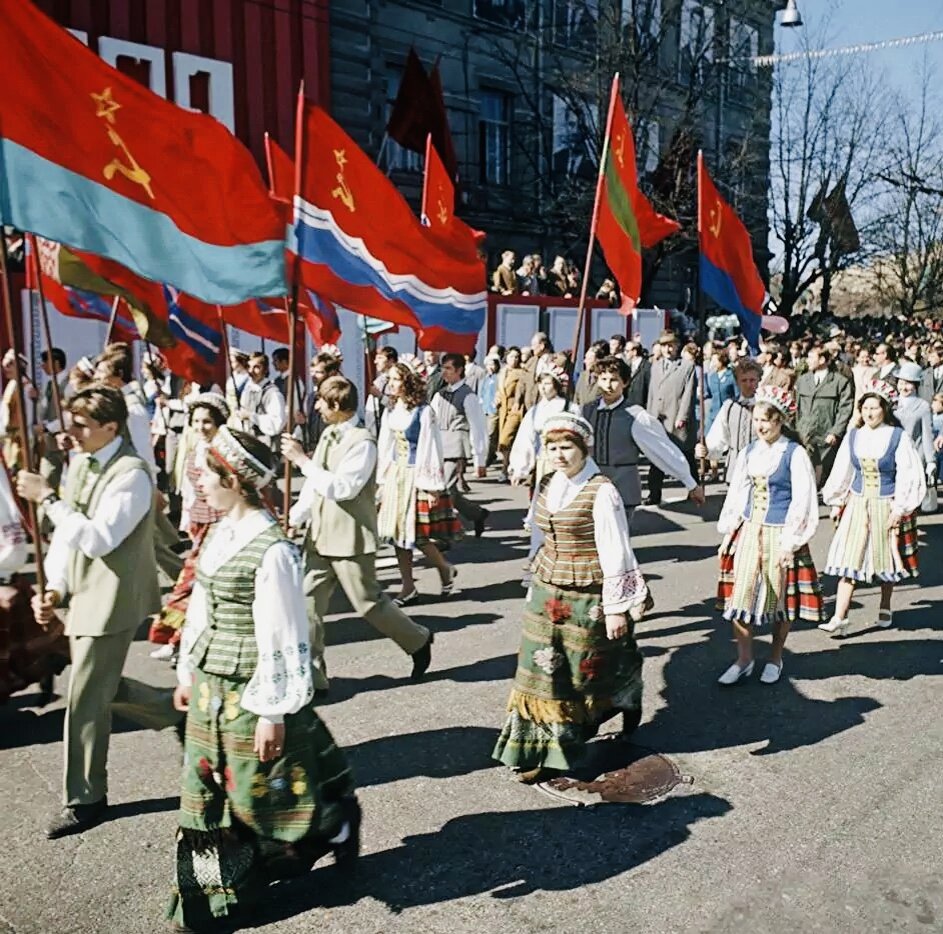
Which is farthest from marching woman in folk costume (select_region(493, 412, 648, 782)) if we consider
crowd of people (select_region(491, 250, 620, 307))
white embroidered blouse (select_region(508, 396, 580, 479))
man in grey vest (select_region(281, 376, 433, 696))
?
crowd of people (select_region(491, 250, 620, 307))

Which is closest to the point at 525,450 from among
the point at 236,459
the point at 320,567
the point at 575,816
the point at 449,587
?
the point at 449,587

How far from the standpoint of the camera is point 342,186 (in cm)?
605

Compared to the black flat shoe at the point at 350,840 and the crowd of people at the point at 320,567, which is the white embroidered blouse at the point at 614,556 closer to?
the crowd of people at the point at 320,567

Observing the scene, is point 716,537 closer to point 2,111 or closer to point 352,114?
point 2,111

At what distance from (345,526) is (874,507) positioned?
12.2 feet

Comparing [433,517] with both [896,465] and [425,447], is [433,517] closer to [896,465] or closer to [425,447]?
[425,447]

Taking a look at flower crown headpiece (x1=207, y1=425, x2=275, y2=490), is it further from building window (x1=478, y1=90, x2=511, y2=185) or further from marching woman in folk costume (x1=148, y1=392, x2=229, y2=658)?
building window (x1=478, y1=90, x2=511, y2=185)

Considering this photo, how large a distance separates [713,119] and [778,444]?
29.1m

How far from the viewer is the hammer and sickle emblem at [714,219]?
26.3 feet

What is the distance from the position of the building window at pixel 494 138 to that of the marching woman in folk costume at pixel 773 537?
21.9 m

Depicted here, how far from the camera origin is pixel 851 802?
473 centimetres

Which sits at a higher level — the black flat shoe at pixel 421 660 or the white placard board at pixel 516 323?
the white placard board at pixel 516 323

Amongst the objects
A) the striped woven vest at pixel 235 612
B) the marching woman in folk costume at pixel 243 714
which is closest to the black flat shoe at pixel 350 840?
the marching woman in folk costume at pixel 243 714

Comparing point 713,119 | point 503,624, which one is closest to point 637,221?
point 503,624
